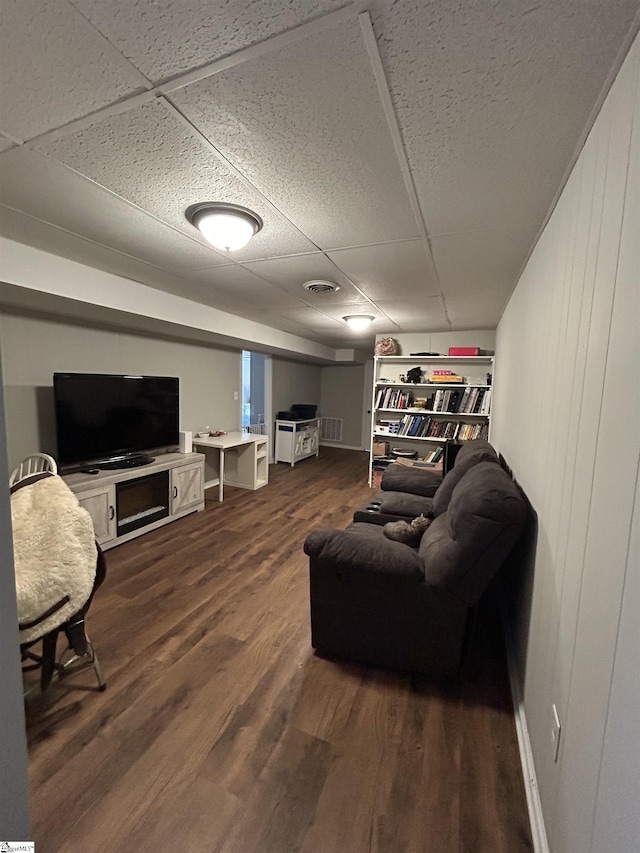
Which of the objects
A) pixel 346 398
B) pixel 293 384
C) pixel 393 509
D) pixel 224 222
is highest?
pixel 224 222

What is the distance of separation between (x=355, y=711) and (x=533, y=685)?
0.72m

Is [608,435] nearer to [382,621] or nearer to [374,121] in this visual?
[374,121]

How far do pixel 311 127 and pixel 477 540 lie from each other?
1.60m

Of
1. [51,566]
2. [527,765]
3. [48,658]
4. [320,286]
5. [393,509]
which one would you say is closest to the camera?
[527,765]

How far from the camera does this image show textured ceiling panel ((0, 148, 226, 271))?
1386 millimetres

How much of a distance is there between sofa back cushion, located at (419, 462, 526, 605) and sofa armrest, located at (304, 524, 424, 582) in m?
0.08

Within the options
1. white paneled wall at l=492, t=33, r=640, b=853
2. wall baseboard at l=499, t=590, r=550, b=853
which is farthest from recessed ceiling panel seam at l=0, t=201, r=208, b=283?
wall baseboard at l=499, t=590, r=550, b=853

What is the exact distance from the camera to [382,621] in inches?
66.9

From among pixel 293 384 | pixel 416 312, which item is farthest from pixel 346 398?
pixel 416 312

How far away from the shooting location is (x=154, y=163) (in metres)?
1.34

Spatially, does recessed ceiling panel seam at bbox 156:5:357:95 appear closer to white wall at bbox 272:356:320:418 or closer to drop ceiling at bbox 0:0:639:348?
drop ceiling at bbox 0:0:639:348

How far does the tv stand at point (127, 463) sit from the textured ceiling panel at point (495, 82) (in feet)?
10.3

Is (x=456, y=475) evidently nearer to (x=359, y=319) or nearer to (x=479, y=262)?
(x=479, y=262)

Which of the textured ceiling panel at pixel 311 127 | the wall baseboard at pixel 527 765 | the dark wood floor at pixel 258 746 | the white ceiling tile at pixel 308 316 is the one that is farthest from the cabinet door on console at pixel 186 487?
the wall baseboard at pixel 527 765
